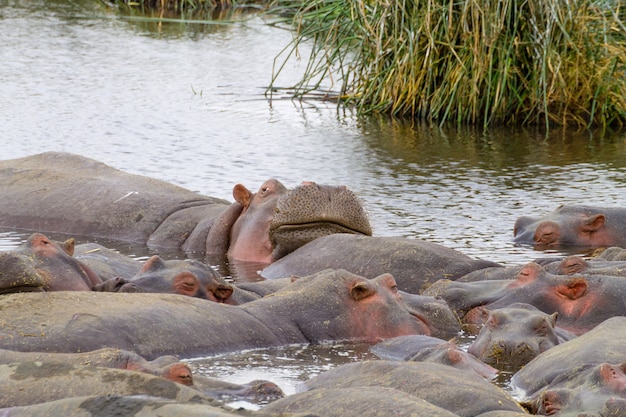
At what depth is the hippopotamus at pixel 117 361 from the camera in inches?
150

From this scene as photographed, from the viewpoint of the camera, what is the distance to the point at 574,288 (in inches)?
220

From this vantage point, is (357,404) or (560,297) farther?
(560,297)

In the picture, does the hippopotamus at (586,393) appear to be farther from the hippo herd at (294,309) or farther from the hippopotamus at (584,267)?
the hippopotamus at (584,267)

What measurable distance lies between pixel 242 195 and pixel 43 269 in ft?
8.30

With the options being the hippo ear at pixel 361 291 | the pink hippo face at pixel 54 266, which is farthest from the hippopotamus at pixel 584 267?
the pink hippo face at pixel 54 266

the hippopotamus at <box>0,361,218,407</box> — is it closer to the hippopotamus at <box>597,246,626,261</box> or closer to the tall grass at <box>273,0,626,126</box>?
the hippopotamus at <box>597,246,626,261</box>

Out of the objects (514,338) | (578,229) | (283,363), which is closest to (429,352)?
(514,338)

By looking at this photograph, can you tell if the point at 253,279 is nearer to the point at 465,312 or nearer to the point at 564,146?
the point at 465,312

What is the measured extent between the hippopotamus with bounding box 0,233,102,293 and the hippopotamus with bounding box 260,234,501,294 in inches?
59.7

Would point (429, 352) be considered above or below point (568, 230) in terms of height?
above

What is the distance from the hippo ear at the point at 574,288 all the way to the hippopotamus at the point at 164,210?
173 cm

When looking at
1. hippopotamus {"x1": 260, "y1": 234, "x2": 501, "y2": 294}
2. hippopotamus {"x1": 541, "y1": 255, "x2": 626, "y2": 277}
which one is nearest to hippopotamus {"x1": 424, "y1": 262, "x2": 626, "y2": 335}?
hippopotamus {"x1": 541, "y1": 255, "x2": 626, "y2": 277}

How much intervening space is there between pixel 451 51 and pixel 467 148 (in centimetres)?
99

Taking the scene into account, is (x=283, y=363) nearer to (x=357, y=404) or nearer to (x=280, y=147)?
(x=357, y=404)
